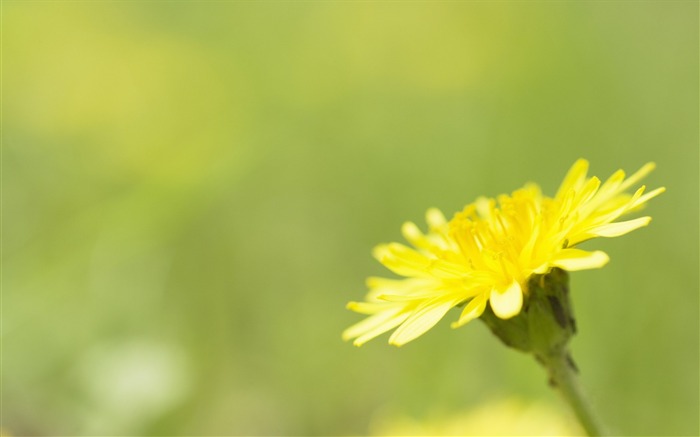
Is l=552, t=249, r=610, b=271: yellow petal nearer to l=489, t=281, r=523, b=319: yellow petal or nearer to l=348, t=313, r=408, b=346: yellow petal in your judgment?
l=489, t=281, r=523, b=319: yellow petal

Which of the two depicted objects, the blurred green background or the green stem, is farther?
the blurred green background

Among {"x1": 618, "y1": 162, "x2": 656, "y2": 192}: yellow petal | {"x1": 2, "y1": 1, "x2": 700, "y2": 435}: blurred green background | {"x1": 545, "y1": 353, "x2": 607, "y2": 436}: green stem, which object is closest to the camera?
{"x1": 545, "y1": 353, "x2": 607, "y2": 436}: green stem

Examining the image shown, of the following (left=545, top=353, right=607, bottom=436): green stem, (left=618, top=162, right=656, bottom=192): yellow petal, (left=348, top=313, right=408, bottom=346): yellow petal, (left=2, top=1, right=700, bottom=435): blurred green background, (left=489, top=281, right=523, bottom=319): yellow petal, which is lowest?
(left=545, top=353, right=607, bottom=436): green stem

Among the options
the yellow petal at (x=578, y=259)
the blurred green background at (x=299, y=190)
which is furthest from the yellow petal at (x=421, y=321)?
the blurred green background at (x=299, y=190)

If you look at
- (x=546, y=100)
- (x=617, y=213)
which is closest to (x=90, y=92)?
(x=546, y=100)

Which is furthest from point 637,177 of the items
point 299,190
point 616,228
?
point 299,190

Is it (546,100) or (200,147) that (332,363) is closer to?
(200,147)

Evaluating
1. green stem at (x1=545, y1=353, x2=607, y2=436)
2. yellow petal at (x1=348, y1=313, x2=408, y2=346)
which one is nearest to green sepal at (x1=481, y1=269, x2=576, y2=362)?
green stem at (x1=545, y1=353, x2=607, y2=436)
